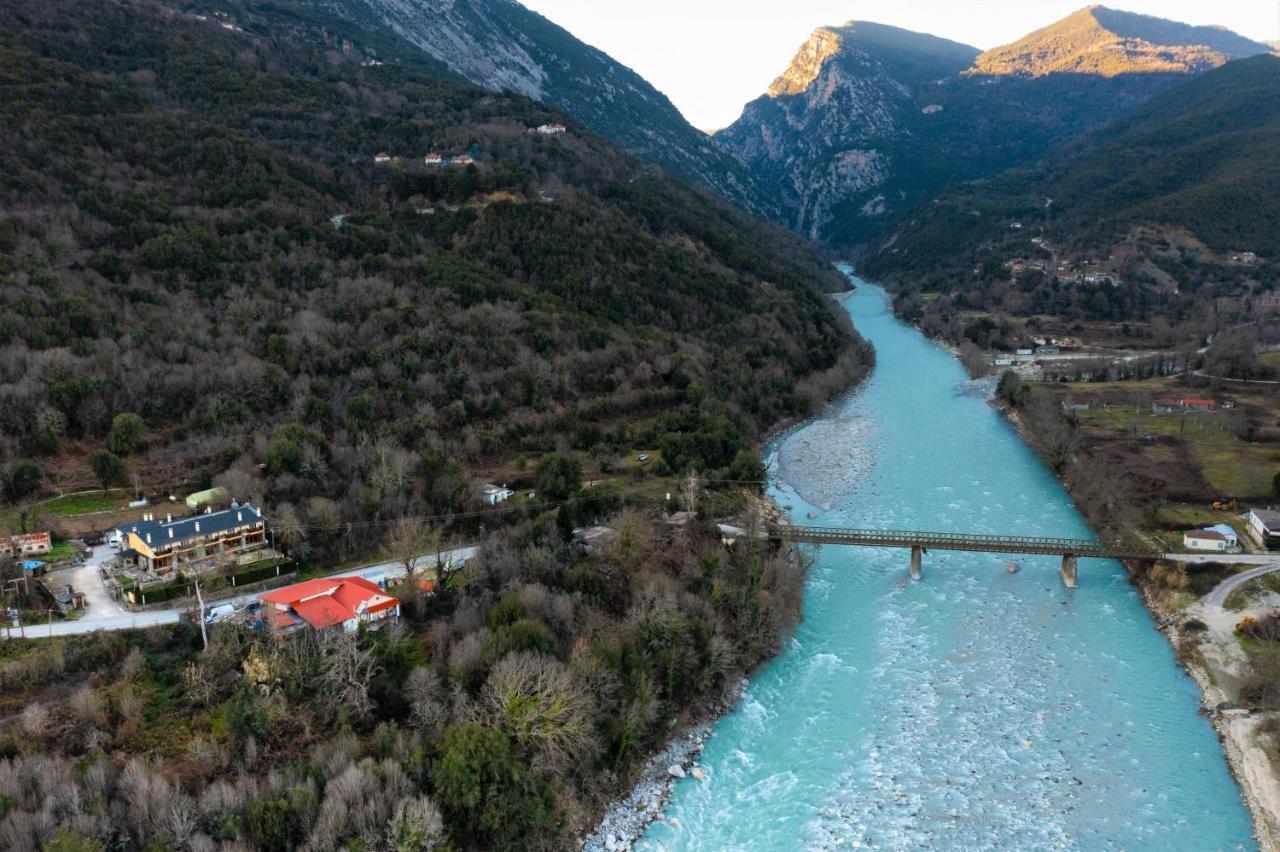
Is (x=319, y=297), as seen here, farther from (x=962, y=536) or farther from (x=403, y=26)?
(x=403, y=26)

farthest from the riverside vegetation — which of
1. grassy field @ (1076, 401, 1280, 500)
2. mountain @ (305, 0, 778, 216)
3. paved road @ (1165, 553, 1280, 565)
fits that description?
mountain @ (305, 0, 778, 216)

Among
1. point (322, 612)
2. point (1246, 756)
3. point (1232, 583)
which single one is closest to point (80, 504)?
point (322, 612)

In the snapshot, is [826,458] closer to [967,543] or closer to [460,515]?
[967,543]

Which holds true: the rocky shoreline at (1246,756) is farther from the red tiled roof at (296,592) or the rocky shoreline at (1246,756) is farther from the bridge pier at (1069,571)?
the red tiled roof at (296,592)

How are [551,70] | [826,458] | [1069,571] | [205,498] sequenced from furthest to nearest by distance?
[551,70], [826,458], [1069,571], [205,498]

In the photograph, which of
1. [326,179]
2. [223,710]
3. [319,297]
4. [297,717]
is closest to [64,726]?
[223,710]

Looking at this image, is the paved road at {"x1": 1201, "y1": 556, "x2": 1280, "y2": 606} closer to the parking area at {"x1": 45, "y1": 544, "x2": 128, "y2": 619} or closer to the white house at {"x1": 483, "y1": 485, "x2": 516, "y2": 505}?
the white house at {"x1": 483, "y1": 485, "x2": 516, "y2": 505}
